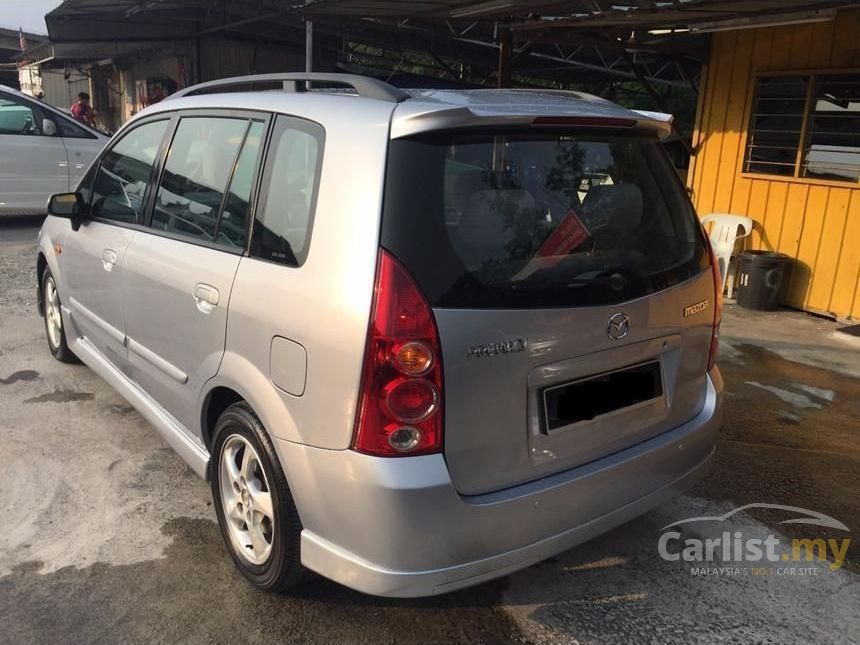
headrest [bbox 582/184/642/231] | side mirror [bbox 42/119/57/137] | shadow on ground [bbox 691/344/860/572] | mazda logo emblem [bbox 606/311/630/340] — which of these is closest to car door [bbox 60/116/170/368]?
headrest [bbox 582/184/642/231]

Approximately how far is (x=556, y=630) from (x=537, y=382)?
93 centimetres

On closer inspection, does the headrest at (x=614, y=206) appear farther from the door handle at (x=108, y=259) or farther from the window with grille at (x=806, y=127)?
the window with grille at (x=806, y=127)

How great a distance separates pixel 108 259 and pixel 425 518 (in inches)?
91.9

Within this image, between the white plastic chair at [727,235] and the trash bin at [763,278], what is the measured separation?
0.29m

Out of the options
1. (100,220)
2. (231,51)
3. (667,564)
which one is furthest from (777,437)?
(231,51)

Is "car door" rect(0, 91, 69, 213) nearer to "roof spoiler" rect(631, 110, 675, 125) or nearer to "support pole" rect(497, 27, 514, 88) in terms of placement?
"support pole" rect(497, 27, 514, 88)

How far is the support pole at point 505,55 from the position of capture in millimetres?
7541

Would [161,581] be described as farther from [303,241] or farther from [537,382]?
[537,382]

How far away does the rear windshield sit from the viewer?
2.09m

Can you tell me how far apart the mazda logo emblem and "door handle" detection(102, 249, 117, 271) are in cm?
239

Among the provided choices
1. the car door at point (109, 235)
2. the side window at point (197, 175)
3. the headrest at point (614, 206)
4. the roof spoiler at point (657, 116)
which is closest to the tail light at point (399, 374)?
the headrest at point (614, 206)

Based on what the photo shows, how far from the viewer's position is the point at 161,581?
2.72 metres

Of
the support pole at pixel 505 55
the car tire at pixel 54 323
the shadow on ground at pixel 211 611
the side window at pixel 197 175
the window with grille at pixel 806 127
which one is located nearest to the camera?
the shadow on ground at pixel 211 611

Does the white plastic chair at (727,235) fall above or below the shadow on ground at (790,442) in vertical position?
above
